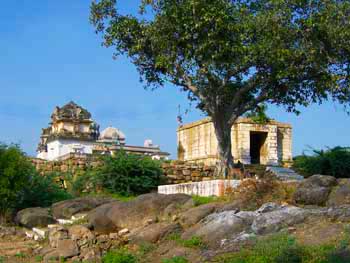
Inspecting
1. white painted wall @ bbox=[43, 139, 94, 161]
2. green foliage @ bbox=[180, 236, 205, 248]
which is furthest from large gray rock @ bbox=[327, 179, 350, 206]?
white painted wall @ bbox=[43, 139, 94, 161]

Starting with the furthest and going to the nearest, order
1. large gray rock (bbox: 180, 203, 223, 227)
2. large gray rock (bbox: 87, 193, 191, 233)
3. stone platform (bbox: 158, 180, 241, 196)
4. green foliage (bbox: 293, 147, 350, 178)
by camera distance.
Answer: green foliage (bbox: 293, 147, 350, 178), stone platform (bbox: 158, 180, 241, 196), large gray rock (bbox: 87, 193, 191, 233), large gray rock (bbox: 180, 203, 223, 227)

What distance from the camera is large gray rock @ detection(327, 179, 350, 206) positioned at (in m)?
12.0

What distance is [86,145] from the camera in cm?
3384

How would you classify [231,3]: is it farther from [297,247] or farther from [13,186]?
[297,247]

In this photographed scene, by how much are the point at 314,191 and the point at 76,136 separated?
2317 centimetres

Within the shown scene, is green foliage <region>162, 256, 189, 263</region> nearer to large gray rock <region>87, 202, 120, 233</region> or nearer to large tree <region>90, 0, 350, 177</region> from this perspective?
large gray rock <region>87, 202, 120, 233</region>

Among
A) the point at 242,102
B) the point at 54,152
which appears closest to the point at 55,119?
the point at 54,152

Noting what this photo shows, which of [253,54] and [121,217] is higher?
[253,54]

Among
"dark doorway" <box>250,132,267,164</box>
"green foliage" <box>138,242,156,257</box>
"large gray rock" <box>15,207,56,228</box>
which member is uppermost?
"dark doorway" <box>250,132,267,164</box>

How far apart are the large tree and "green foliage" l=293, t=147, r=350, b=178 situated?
3722 mm

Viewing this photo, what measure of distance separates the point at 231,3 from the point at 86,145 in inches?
615

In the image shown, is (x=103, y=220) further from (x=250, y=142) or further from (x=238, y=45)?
(x=250, y=142)

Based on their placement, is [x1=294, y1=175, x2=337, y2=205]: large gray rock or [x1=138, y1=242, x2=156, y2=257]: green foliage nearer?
[x1=138, y1=242, x2=156, y2=257]: green foliage

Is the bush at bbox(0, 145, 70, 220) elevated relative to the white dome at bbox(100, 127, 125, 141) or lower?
lower
